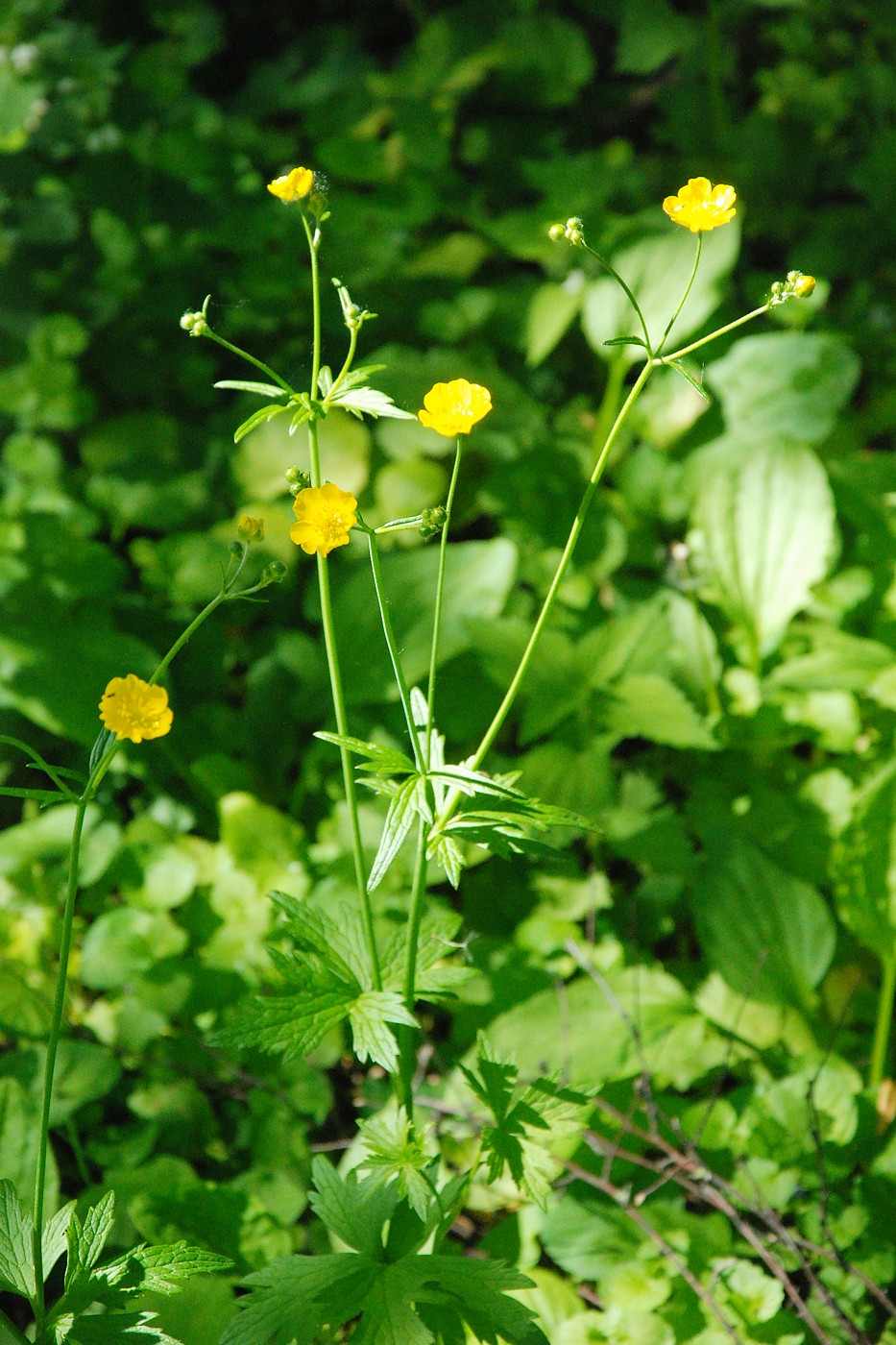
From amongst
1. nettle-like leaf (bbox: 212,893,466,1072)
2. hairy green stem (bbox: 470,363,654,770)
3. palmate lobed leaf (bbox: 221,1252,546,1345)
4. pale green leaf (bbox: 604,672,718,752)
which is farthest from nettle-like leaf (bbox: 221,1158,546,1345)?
pale green leaf (bbox: 604,672,718,752)

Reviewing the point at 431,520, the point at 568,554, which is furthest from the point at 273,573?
the point at 568,554

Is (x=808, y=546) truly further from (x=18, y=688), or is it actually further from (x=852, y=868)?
(x=18, y=688)

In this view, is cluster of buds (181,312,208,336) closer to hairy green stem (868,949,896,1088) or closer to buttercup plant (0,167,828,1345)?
buttercup plant (0,167,828,1345)

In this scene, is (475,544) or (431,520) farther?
(475,544)

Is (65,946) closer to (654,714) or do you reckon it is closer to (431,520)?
(431,520)

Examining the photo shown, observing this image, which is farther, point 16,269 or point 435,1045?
point 16,269

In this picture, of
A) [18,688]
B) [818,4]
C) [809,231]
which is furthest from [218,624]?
[818,4]
